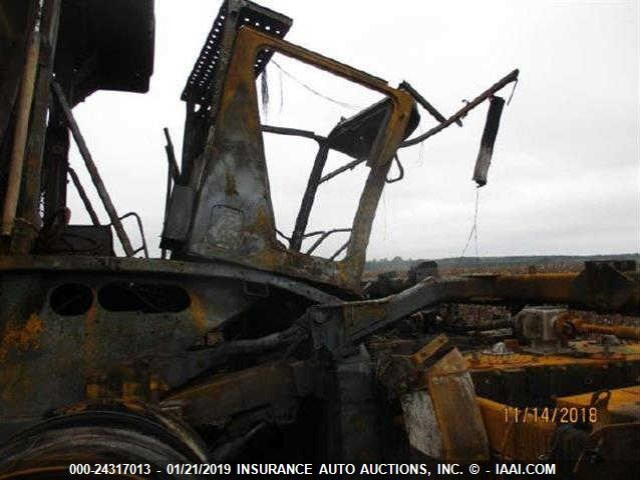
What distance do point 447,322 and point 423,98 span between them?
2199 mm

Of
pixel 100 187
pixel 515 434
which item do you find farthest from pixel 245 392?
pixel 100 187

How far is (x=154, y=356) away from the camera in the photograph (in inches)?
101

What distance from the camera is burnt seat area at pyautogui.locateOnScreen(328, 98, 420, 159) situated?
3.95 metres

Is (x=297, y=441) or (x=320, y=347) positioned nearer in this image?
(x=320, y=347)

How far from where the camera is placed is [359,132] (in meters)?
4.24

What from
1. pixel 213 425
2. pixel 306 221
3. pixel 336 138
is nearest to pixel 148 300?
pixel 213 425

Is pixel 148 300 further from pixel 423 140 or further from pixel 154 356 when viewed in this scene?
pixel 423 140

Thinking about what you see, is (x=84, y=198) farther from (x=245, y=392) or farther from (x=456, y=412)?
(x=456, y=412)

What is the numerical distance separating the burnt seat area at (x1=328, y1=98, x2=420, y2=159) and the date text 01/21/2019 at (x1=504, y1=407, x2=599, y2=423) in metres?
2.28

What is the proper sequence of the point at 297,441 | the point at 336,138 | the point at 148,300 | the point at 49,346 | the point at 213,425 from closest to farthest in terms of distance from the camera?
the point at 49,346, the point at 213,425, the point at 148,300, the point at 297,441, the point at 336,138

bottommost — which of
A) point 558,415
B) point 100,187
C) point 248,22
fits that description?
point 558,415

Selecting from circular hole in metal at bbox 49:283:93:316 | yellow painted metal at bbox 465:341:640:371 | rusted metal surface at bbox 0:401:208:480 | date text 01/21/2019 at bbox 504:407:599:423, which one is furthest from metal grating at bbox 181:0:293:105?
date text 01/21/2019 at bbox 504:407:599:423

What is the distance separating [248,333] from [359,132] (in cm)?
197

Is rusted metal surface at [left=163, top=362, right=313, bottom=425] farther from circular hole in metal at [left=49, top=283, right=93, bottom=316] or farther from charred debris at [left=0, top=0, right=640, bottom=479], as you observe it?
circular hole in metal at [left=49, top=283, right=93, bottom=316]
